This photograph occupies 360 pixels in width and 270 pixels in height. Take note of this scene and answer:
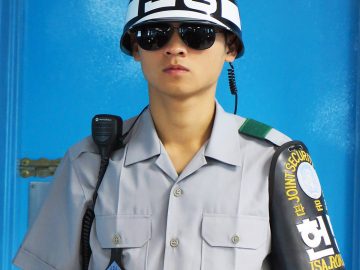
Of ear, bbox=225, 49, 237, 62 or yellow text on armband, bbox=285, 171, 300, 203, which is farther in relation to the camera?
ear, bbox=225, 49, 237, 62

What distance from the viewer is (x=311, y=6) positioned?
1.75 meters

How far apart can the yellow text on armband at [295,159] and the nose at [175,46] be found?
323mm

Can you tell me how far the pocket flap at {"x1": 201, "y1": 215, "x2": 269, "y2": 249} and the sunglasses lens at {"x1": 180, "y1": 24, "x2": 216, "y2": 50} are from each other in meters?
0.36

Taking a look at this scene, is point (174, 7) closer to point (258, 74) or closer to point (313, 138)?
point (258, 74)

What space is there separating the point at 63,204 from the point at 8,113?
1.81 feet

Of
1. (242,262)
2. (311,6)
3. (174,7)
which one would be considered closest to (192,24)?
(174,7)

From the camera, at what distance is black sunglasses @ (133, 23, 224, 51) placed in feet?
3.81

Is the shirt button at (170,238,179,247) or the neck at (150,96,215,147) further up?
the neck at (150,96,215,147)

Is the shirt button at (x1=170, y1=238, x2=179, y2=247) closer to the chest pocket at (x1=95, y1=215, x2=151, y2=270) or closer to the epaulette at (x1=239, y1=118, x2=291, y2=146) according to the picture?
the chest pocket at (x1=95, y1=215, x2=151, y2=270)

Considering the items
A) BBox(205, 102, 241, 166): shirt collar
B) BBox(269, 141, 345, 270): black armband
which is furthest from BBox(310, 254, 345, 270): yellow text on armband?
BBox(205, 102, 241, 166): shirt collar

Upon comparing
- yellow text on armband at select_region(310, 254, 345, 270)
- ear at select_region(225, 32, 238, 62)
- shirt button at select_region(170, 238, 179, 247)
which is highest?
ear at select_region(225, 32, 238, 62)

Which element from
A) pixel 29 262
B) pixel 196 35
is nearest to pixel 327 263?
pixel 196 35

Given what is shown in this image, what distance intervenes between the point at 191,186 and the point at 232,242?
15 cm

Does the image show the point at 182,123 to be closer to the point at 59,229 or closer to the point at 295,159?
the point at 295,159
